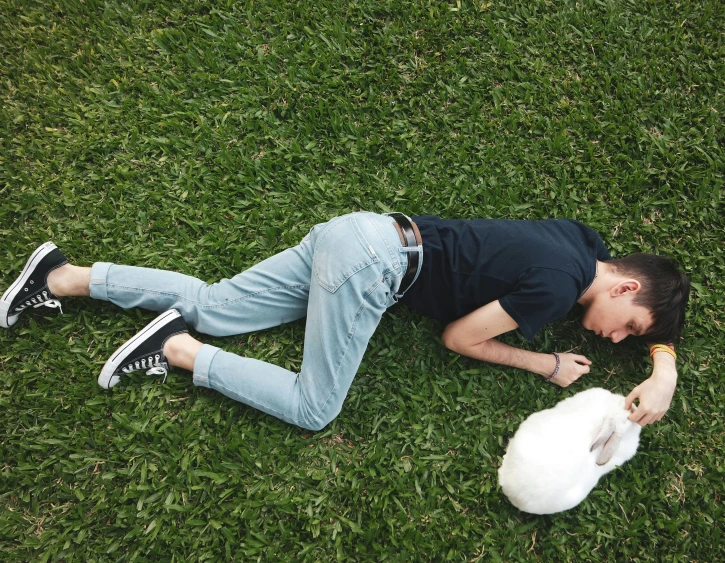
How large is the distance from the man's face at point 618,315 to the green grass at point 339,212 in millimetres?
376

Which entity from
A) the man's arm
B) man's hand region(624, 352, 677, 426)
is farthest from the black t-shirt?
man's hand region(624, 352, 677, 426)

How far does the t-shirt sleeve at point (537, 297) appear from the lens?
2.42 m

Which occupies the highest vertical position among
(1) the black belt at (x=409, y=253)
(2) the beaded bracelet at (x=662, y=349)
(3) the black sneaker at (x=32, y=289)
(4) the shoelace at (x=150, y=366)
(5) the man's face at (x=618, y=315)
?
(1) the black belt at (x=409, y=253)

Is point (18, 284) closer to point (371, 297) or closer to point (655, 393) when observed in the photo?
point (371, 297)

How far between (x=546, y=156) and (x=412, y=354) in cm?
163

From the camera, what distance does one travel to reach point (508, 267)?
2525mm

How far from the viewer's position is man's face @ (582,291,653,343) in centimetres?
270

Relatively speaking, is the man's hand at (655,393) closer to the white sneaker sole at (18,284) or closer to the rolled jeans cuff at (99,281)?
the rolled jeans cuff at (99,281)

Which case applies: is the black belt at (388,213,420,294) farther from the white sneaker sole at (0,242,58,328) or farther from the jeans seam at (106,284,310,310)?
the white sneaker sole at (0,242,58,328)

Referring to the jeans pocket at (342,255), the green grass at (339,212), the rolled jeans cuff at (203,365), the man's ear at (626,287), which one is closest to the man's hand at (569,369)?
the green grass at (339,212)

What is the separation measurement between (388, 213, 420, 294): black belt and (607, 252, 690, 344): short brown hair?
3.70ft

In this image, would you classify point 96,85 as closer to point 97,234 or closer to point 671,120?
point 97,234

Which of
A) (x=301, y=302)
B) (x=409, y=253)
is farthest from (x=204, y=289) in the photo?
(x=409, y=253)

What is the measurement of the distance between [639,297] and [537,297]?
0.69m
